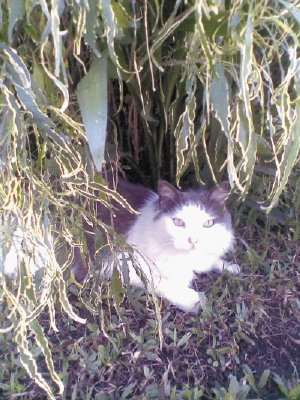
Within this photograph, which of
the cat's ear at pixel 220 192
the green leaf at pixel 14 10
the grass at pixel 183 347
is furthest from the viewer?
the cat's ear at pixel 220 192

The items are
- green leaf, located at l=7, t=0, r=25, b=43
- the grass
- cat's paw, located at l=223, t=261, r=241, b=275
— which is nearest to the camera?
green leaf, located at l=7, t=0, r=25, b=43

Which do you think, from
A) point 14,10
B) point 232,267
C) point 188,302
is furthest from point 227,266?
point 14,10

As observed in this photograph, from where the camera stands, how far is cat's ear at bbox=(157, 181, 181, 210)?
4.10 ft

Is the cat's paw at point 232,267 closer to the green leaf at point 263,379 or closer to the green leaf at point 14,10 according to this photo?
the green leaf at point 263,379

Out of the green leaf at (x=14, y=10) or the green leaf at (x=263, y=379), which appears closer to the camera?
the green leaf at (x=14, y=10)

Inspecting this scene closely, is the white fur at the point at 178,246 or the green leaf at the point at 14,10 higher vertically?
the green leaf at the point at 14,10

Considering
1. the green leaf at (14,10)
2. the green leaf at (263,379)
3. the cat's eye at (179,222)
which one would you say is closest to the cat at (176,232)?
the cat's eye at (179,222)

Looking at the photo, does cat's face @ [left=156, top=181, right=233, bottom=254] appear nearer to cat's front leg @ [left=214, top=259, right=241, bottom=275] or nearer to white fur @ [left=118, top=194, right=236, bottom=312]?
white fur @ [left=118, top=194, right=236, bottom=312]

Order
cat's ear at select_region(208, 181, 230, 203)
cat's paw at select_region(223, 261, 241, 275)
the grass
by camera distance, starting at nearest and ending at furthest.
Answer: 1. the grass
2. cat's ear at select_region(208, 181, 230, 203)
3. cat's paw at select_region(223, 261, 241, 275)

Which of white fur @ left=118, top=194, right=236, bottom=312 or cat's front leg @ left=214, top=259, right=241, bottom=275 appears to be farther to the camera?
cat's front leg @ left=214, top=259, right=241, bottom=275

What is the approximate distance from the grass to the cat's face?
0.49 feet

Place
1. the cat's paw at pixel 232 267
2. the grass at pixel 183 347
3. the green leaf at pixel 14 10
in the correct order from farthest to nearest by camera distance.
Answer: the cat's paw at pixel 232 267 < the grass at pixel 183 347 < the green leaf at pixel 14 10

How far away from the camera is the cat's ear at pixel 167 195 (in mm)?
1249

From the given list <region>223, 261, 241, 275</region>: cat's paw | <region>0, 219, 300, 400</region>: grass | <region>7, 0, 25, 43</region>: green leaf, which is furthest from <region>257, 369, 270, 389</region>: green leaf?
<region>7, 0, 25, 43</region>: green leaf
